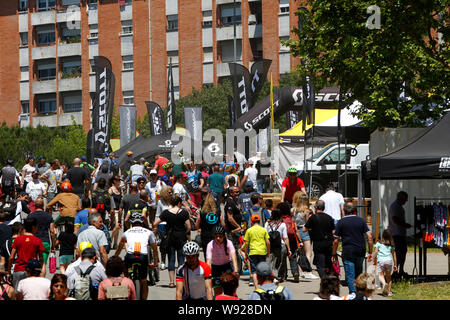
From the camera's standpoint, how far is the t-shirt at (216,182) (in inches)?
892

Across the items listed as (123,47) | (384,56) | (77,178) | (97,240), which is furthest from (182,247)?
(123,47)

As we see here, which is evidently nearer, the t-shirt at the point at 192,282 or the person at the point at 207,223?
the t-shirt at the point at 192,282

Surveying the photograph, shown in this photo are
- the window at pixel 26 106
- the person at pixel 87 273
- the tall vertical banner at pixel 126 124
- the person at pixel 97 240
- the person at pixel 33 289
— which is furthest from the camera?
the window at pixel 26 106

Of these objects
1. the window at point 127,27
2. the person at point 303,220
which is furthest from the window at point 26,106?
the person at point 303,220

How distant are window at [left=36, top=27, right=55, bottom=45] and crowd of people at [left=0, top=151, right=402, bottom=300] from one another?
68.3m

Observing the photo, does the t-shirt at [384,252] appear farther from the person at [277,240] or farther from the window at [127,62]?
the window at [127,62]

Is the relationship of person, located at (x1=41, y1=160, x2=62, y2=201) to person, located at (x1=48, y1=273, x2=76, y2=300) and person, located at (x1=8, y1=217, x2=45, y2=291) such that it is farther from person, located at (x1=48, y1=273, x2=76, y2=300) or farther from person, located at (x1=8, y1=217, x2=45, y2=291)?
person, located at (x1=48, y1=273, x2=76, y2=300)

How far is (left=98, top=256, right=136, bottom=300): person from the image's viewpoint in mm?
10195

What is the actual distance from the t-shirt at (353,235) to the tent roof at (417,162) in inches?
57.4

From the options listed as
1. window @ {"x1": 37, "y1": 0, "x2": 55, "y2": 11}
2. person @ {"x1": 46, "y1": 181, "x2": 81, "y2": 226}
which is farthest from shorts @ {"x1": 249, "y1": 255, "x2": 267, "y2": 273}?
window @ {"x1": 37, "y1": 0, "x2": 55, "y2": 11}

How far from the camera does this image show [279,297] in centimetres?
898

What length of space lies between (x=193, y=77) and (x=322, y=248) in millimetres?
65331

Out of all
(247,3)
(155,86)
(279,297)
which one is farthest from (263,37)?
(279,297)

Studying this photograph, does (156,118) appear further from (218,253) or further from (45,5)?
(45,5)
